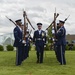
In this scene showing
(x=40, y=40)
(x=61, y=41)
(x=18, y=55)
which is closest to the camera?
(x=18, y=55)

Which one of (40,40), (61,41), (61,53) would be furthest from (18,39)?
(61,53)

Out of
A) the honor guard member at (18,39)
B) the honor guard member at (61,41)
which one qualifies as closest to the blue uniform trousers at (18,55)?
the honor guard member at (18,39)

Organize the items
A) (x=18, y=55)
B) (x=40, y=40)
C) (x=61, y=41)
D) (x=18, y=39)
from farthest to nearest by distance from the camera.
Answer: (x=40, y=40) → (x=61, y=41) → (x=18, y=55) → (x=18, y=39)

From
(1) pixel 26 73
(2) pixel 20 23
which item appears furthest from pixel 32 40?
(1) pixel 26 73

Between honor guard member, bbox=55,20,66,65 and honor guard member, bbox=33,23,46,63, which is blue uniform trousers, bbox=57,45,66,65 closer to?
honor guard member, bbox=55,20,66,65

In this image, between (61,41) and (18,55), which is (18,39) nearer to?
(18,55)

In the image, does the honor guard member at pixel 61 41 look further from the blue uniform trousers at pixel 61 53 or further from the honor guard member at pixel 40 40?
the honor guard member at pixel 40 40

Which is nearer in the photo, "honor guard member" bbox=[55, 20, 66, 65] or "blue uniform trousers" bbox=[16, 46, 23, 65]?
"blue uniform trousers" bbox=[16, 46, 23, 65]

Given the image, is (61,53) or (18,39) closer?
(18,39)

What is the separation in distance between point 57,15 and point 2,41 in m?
29.8

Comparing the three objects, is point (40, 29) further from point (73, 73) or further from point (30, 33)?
point (73, 73)

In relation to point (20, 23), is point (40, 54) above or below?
below

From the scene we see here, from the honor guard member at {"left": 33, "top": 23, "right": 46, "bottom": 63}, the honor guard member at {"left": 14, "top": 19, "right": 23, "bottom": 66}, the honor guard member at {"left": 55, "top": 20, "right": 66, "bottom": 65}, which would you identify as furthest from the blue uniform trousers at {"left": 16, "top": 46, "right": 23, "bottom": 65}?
the honor guard member at {"left": 55, "top": 20, "right": 66, "bottom": 65}

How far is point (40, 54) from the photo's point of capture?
15.0 m
